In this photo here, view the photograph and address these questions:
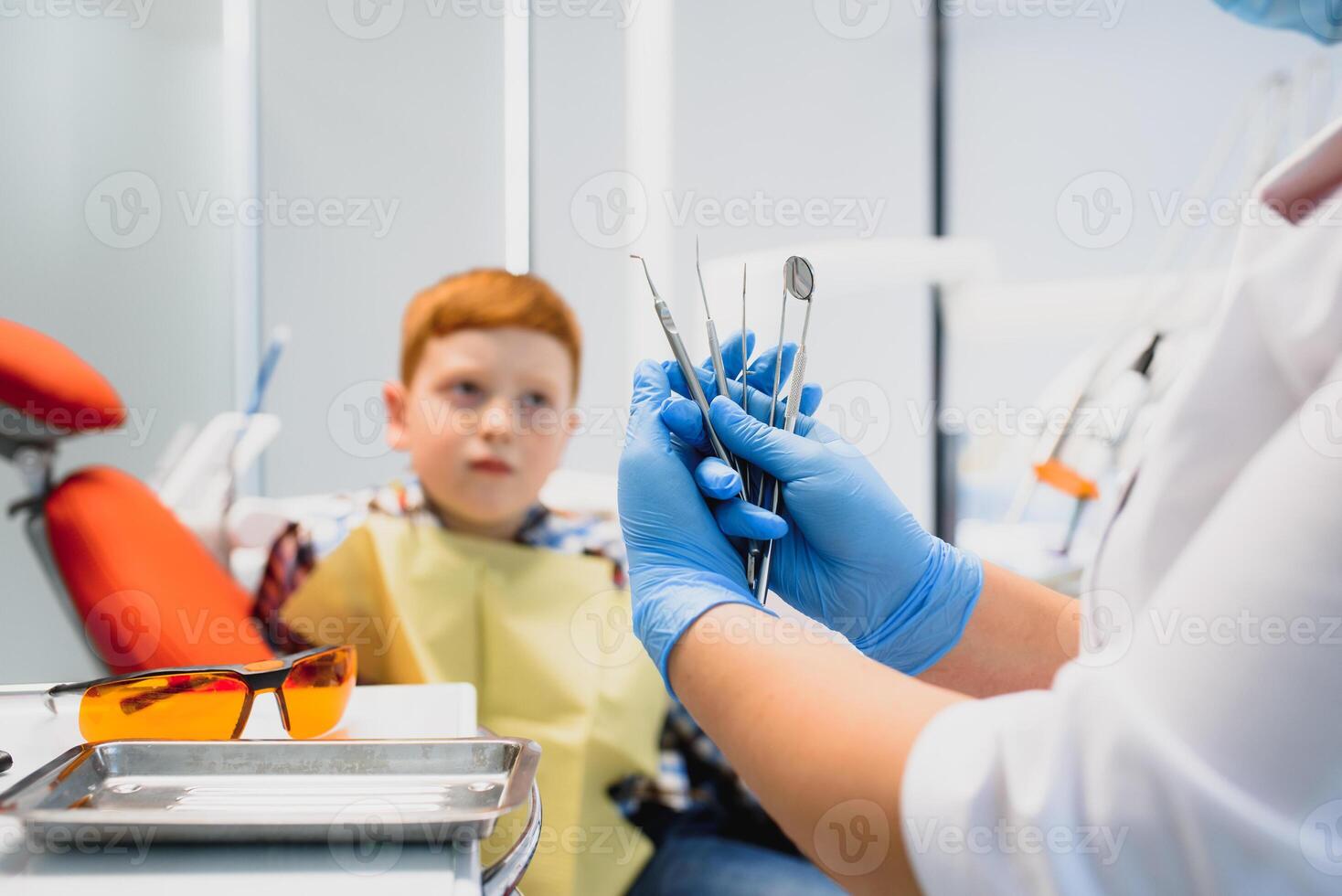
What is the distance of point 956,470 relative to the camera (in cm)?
242

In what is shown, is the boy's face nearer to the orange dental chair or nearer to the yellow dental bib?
the yellow dental bib

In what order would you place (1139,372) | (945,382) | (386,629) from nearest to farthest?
(386,629) < (1139,372) < (945,382)

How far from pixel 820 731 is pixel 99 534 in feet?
2.51

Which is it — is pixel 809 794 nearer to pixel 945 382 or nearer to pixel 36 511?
pixel 36 511

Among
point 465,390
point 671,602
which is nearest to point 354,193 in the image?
point 465,390

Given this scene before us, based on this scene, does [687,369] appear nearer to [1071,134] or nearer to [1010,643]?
[1010,643]

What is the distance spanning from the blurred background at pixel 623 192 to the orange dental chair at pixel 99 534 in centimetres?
11

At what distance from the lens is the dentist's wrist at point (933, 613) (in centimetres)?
57

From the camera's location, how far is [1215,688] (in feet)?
0.93

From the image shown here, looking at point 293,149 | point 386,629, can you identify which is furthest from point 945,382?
point 386,629

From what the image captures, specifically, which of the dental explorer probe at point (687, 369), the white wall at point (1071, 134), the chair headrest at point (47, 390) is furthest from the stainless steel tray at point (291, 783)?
Answer: the white wall at point (1071, 134)

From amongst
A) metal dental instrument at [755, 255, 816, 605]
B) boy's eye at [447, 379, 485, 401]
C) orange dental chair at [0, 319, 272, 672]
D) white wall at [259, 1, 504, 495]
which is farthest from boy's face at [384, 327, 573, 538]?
white wall at [259, 1, 504, 495]

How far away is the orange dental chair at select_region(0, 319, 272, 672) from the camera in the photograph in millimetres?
753

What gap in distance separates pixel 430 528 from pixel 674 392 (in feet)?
1.78
